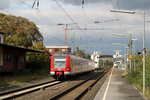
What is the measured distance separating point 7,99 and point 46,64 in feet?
93.5

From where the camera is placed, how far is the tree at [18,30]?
53875 mm

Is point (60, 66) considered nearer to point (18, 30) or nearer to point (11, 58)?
point (11, 58)

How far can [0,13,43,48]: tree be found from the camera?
53.9m

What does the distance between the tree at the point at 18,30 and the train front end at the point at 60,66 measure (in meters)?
28.4

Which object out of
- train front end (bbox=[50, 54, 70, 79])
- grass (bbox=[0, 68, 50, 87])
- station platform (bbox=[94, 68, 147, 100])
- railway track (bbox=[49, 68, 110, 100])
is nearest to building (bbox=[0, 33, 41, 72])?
grass (bbox=[0, 68, 50, 87])

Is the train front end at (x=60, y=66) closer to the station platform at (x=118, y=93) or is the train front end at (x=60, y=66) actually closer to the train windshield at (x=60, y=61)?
the train windshield at (x=60, y=61)

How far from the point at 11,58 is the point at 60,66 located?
821 centimetres

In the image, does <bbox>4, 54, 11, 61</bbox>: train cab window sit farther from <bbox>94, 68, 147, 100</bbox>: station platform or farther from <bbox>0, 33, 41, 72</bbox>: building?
<bbox>94, 68, 147, 100</bbox>: station platform

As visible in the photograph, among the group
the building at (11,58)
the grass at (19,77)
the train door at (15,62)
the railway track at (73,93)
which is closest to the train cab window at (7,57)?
the building at (11,58)

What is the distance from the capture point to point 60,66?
26062 mm

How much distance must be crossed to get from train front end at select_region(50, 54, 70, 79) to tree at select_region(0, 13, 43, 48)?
28.4 metres

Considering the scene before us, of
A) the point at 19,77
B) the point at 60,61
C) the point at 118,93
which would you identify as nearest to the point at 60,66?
the point at 60,61

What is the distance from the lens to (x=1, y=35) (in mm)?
41219

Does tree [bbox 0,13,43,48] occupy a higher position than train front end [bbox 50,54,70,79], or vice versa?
tree [bbox 0,13,43,48]
